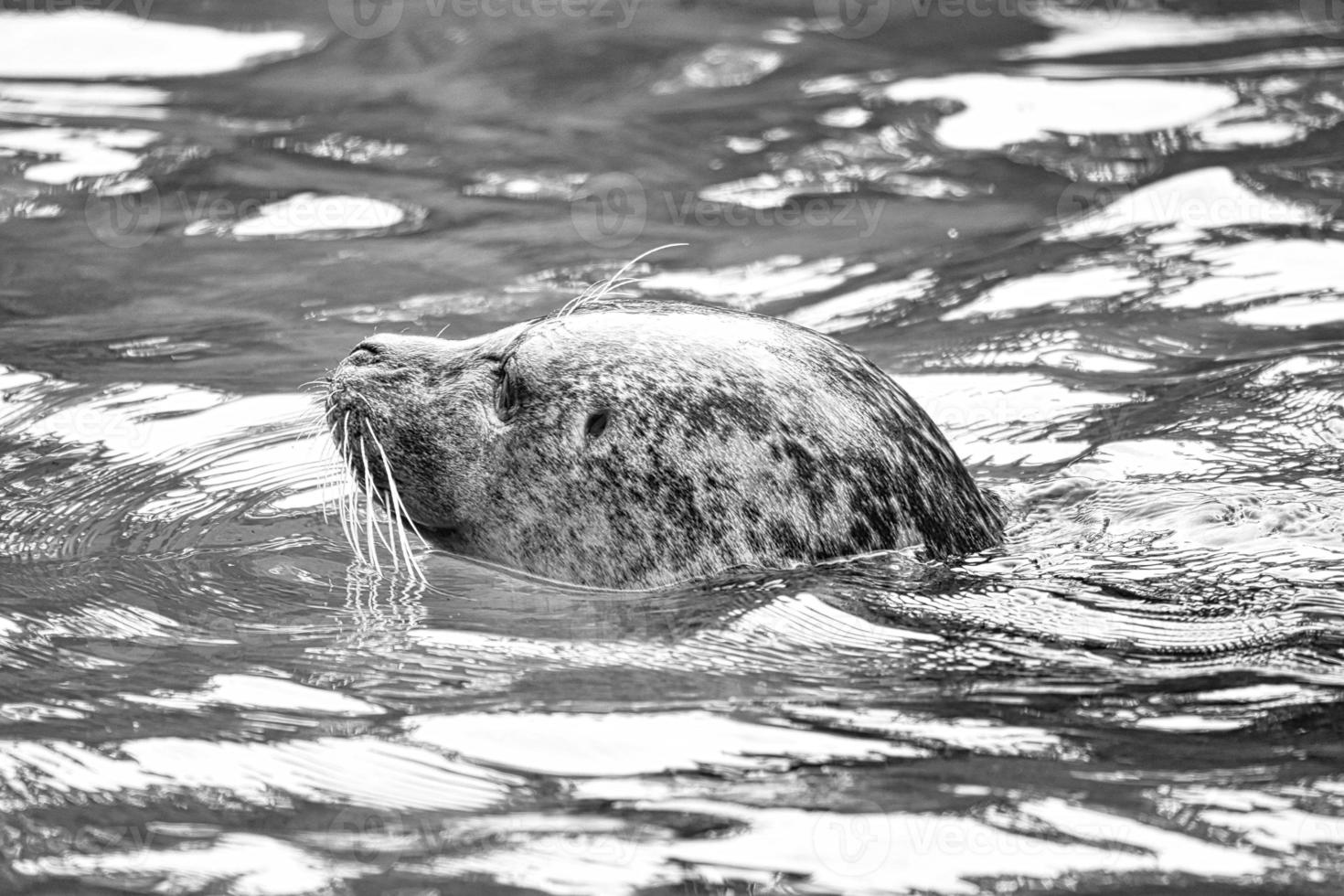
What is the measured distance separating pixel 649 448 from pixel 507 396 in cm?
48

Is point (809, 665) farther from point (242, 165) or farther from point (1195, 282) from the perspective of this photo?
point (242, 165)

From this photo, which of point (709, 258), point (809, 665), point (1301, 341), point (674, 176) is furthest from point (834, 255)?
point (809, 665)

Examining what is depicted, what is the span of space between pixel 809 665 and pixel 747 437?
81 centimetres

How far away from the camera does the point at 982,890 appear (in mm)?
3336

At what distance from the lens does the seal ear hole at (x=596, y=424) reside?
5.25 metres

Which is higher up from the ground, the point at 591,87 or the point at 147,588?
the point at 591,87

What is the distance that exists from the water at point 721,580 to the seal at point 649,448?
150 mm

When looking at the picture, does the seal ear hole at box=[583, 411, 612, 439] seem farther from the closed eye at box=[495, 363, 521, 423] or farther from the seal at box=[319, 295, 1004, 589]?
the closed eye at box=[495, 363, 521, 423]

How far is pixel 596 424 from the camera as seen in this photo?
527 cm

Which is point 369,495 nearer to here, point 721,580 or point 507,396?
point 507,396

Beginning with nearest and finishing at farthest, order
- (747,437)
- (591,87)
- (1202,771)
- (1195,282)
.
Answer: (1202,771) → (747,437) → (1195,282) → (591,87)

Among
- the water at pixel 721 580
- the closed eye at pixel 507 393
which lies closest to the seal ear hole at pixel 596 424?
the closed eye at pixel 507 393

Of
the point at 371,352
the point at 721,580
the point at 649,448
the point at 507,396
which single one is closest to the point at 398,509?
the point at 507,396

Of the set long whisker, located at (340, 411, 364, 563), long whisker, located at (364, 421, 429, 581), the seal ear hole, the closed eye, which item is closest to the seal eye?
the closed eye
